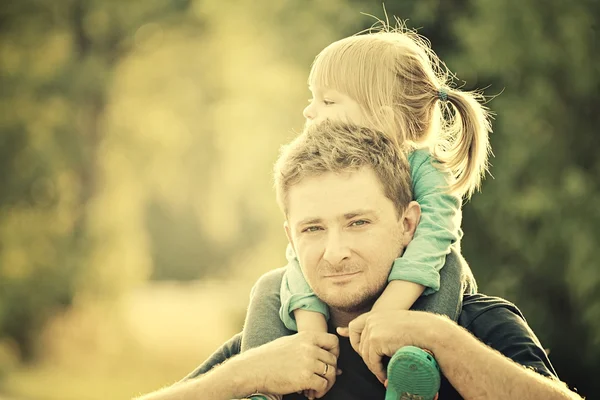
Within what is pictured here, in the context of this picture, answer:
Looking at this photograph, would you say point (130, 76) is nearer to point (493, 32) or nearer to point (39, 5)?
point (39, 5)

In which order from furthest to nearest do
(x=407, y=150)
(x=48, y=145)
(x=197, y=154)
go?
(x=197, y=154) → (x=48, y=145) → (x=407, y=150)

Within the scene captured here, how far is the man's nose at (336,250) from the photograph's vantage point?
2.38 m

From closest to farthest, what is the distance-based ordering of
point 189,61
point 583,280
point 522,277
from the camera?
point 583,280 → point 522,277 → point 189,61

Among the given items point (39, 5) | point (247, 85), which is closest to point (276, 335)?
point (247, 85)

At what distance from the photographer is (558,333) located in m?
5.27

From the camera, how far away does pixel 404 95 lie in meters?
2.72

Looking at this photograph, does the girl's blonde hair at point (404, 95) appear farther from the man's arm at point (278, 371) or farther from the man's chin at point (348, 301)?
the man's arm at point (278, 371)

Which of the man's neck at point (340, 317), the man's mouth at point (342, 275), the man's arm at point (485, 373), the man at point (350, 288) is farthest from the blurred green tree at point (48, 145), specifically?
the man's arm at point (485, 373)

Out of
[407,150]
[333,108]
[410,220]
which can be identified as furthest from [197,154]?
[410,220]

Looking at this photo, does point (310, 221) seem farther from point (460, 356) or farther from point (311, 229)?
point (460, 356)

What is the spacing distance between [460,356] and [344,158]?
671 millimetres

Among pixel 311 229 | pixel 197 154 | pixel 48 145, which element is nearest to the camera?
pixel 311 229

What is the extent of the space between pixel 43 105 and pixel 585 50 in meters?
8.60

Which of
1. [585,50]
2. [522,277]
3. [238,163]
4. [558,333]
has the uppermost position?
[238,163]
